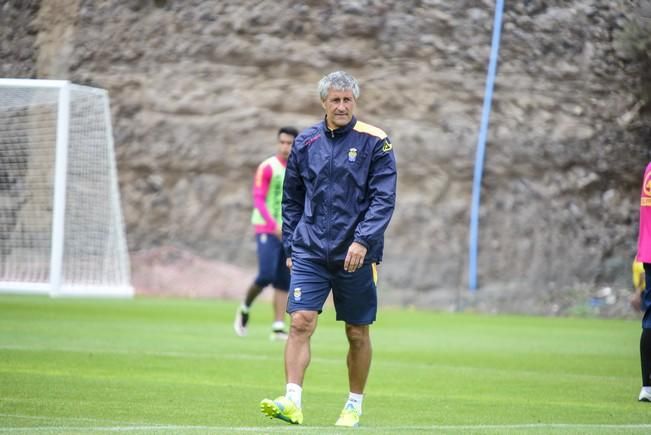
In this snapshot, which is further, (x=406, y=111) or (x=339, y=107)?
(x=406, y=111)

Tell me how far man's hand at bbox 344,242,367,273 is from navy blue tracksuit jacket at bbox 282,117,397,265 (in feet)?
0.23

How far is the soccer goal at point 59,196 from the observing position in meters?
15.9

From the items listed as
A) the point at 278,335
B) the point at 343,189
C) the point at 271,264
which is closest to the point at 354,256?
the point at 343,189

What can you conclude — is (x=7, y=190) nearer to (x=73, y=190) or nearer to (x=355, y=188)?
(x=73, y=190)

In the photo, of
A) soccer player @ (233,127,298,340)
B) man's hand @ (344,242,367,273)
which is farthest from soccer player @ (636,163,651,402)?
soccer player @ (233,127,298,340)

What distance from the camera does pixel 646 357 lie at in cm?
1002

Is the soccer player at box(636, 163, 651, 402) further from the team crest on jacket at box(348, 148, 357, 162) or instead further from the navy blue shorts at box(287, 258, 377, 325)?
the team crest on jacket at box(348, 148, 357, 162)

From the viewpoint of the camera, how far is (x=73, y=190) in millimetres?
18094

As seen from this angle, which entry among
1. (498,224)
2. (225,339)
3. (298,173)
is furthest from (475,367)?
(498,224)

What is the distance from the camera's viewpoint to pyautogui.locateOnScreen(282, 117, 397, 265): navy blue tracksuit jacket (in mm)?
8047

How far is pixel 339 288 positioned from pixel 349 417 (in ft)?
2.63

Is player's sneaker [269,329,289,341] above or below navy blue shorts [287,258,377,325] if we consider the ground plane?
below

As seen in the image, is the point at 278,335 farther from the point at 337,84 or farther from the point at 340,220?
the point at 337,84

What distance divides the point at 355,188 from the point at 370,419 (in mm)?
1542
